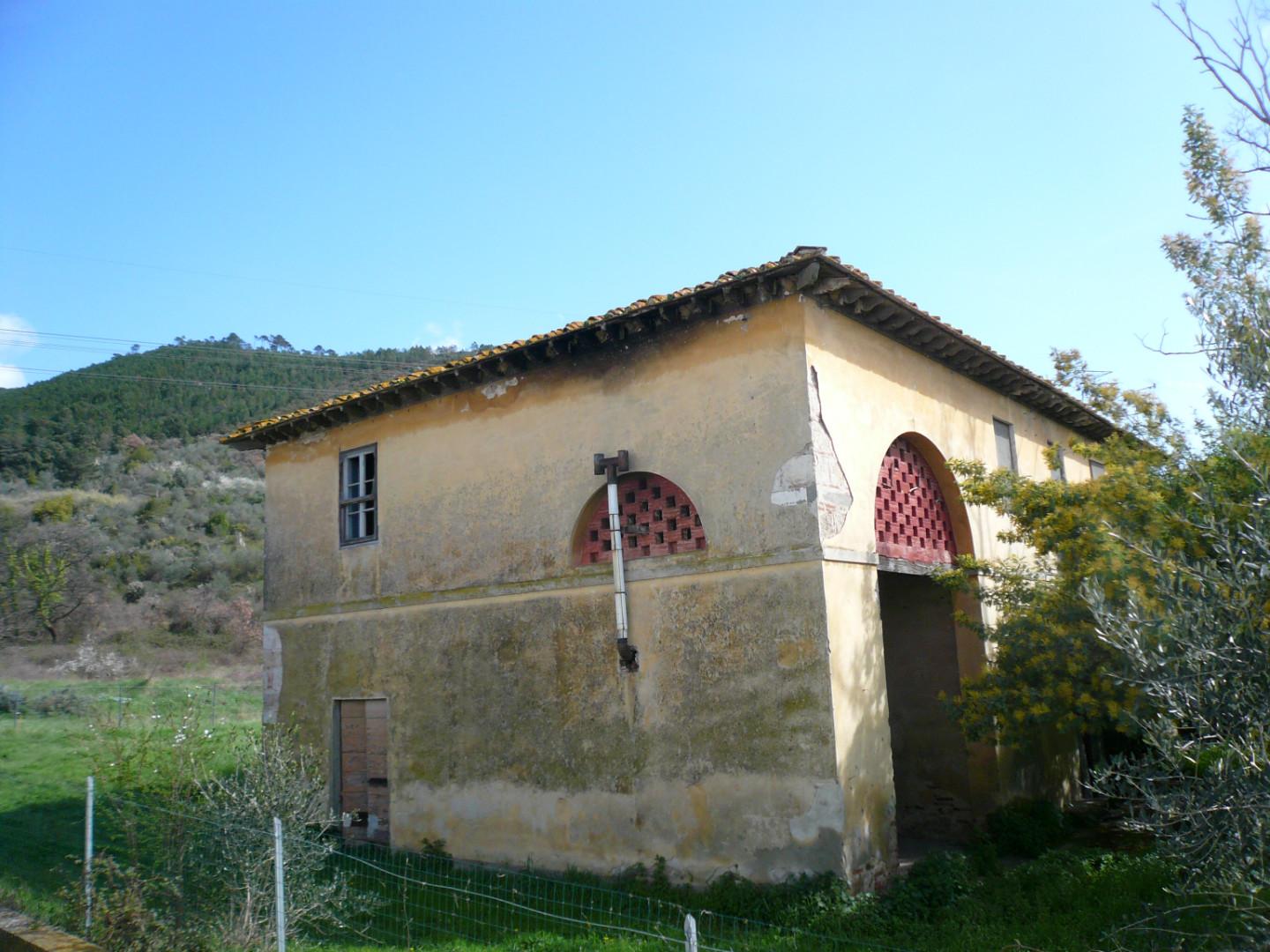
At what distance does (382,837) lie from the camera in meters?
13.1

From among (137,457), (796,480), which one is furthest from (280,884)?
(137,457)

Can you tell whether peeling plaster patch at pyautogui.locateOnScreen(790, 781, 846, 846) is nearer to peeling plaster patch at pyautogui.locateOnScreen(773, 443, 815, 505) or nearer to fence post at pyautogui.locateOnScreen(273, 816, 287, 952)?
peeling plaster patch at pyautogui.locateOnScreen(773, 443, 815, 505)

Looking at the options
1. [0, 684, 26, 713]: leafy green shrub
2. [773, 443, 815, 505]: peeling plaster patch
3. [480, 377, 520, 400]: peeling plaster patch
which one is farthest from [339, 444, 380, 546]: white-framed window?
[0, 684, 26, 713]: leafy green shrub

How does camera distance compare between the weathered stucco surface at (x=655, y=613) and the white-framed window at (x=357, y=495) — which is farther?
the white-framed window at (x=357, y=495)

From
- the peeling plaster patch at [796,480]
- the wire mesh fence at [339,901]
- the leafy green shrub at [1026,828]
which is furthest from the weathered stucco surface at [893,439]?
the wire mesh fence at [339,901]

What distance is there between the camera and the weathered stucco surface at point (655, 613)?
31.7 ft

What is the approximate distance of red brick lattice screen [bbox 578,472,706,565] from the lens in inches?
422

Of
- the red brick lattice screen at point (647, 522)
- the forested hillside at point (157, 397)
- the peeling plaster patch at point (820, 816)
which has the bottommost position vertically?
the peeling plaster patch at point (820, 816)

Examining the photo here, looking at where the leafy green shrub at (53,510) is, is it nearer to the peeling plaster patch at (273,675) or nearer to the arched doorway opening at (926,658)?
the peeling plaster patch at (273,675)

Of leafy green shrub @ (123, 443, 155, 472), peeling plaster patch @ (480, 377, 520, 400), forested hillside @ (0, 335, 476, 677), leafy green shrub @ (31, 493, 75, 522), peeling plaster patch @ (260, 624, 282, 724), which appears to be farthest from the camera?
leafy green shrub @ (123, 443, 155, 472)

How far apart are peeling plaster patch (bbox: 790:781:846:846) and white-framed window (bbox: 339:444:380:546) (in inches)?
281

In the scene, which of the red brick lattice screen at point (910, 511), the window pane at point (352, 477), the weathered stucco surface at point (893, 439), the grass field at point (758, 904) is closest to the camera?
the grass field at point (758, 904)

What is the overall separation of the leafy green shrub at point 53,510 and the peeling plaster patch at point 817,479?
39.8 metres

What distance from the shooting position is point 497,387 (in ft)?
41.1
